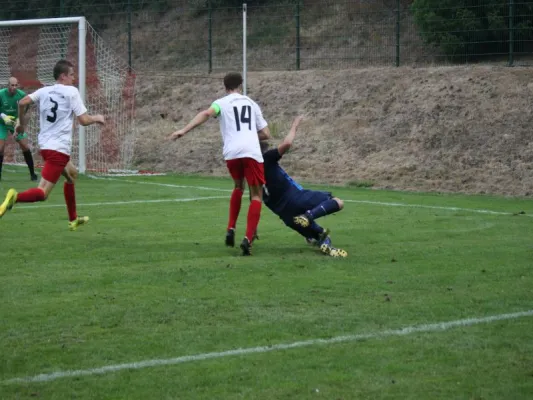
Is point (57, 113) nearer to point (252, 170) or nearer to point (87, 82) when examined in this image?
point (252, 170)

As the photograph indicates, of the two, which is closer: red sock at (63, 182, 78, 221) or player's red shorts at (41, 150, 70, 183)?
player's red shorts at (41, 150, 70, 183)

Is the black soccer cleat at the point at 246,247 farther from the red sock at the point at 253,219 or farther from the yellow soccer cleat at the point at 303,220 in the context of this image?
the yellow soccer cleat at the point at 303,220

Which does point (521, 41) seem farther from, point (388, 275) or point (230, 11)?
point (388, 275)

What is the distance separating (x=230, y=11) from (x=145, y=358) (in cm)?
3317

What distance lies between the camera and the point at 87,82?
2738cm

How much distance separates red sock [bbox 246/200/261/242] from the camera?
1172cm

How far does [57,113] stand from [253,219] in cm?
299

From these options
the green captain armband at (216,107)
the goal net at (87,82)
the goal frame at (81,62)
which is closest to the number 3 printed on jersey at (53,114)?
the green captain armband at (216,107)

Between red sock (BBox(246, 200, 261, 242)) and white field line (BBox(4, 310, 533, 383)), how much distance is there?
3.93m

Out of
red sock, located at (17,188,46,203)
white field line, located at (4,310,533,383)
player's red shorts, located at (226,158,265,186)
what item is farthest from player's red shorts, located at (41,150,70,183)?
white field line, located at (4,310,533,383)

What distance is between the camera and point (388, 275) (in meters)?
10.3

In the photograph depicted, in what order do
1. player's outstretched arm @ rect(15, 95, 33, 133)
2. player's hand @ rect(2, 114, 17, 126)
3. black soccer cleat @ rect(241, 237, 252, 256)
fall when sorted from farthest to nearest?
player's hand @ rect(2, 114, 17, 126)
player's outstretched arm @ rect(15, 95, 33, 133)
black soccer cleat @ rect(241, 237, 252, 256)

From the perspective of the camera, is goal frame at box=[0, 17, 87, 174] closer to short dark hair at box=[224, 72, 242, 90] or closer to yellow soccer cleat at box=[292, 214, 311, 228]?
short dark hair at box=[224, 72, 242, 90]

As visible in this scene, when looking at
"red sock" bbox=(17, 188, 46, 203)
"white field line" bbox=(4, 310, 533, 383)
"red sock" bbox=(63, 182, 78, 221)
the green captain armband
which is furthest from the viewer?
"red sock" bbox=(63, 182, 78, 221)
